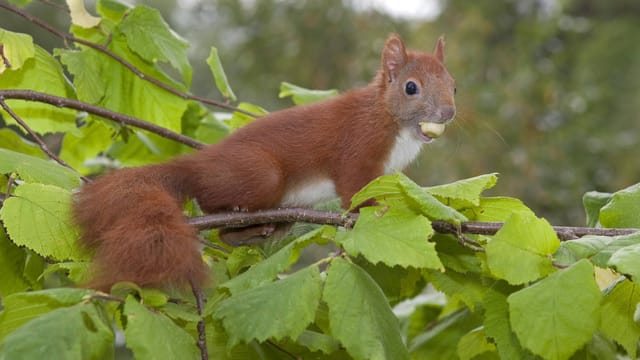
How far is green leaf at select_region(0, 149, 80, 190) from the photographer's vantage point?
0.97 meters

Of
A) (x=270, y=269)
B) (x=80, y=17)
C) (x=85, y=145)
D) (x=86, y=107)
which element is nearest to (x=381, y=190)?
(x=270, y=269)

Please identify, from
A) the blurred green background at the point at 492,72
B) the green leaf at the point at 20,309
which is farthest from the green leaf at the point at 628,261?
the blurred green background at the point at 492,72

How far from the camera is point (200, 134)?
1545mm

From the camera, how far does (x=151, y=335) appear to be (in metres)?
0.74

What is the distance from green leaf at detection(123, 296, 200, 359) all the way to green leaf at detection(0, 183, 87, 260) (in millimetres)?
225

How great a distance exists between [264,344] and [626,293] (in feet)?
1.27

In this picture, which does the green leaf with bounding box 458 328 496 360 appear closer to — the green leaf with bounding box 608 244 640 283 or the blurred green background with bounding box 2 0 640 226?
the green leaf with bounding box 608 244 640 283

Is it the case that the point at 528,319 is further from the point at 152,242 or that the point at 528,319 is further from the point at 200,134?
the point at 200,134

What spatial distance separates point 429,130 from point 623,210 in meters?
0.49

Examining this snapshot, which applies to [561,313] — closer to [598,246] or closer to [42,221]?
[598,246]

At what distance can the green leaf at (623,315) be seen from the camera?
2.97 ft

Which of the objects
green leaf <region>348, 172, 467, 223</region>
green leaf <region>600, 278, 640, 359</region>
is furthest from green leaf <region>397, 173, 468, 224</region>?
green leaf <region>600, 278, 640, 359</region>

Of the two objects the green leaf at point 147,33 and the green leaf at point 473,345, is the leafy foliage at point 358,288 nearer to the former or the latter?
the green leaf at point 473,345

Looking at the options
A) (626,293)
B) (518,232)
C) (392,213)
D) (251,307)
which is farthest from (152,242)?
(626,293)
